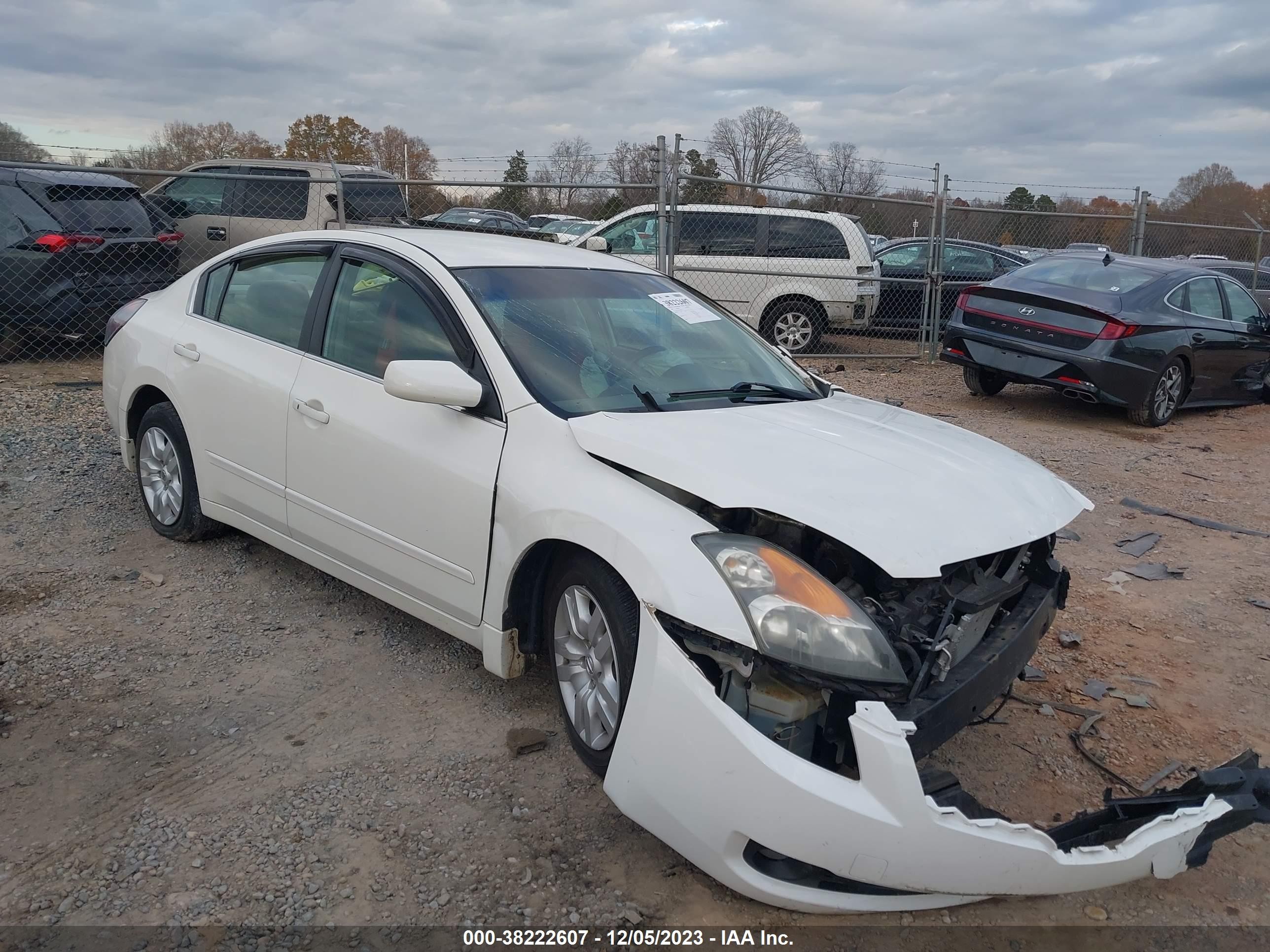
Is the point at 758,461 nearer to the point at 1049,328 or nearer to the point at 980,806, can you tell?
the point at 980,806

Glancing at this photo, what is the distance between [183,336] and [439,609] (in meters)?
2.14

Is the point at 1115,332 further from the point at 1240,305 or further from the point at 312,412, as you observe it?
the point at 312,412

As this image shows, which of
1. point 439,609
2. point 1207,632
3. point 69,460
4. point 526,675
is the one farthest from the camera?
point 69,460

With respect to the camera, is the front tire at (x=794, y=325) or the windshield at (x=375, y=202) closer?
the windshield at (x=375, y=202)

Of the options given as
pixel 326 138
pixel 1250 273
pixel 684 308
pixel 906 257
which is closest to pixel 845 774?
pixel 684 308

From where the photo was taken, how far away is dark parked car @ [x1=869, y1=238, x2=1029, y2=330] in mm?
12773

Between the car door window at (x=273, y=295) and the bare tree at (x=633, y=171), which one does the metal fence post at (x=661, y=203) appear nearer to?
the bare tree at (x=633, y=171)

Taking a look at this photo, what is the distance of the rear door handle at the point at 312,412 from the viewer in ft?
12.0

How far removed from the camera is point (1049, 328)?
854 cm

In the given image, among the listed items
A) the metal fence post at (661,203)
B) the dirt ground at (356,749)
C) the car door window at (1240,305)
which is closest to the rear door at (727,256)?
the metal fence post at (661,203)

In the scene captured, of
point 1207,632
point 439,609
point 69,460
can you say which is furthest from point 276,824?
point 69,460

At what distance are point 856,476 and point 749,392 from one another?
35.8 inches

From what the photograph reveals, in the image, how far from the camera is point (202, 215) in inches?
425

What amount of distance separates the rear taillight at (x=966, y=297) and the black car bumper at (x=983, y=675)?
21.2 feet
